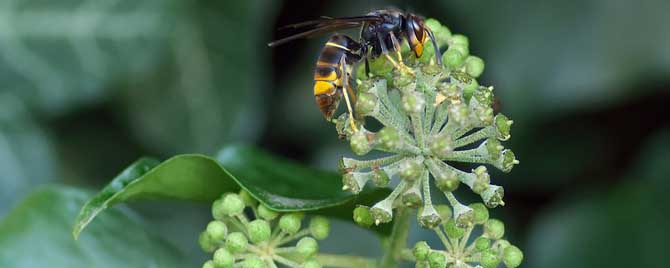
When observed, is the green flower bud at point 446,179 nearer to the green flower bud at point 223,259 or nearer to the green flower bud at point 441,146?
the green flower bud at point 441,146

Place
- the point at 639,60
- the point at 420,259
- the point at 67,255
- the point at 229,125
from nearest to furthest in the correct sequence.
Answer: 1. the point at 420,259
2. the point at 67,255
3. the point at 639,60
4. the point at 229,125

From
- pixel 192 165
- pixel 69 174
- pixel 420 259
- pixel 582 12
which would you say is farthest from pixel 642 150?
pixel 69 174

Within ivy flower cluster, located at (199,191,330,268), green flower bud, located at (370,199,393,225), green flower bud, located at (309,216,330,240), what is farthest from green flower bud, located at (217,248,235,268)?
green flower bud, located at (370,199,393,225)

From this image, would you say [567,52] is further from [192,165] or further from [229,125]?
Result: [192,165]

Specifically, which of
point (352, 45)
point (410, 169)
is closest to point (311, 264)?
point (410, 169)

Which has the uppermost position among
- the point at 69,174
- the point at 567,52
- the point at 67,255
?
the point at 567,52

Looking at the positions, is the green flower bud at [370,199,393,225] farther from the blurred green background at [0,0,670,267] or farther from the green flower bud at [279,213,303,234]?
the blurred green background at [0,0,670,267]
